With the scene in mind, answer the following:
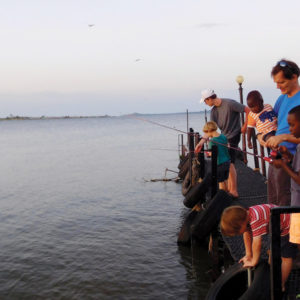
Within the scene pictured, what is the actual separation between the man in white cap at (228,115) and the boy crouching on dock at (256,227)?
3.86 meters

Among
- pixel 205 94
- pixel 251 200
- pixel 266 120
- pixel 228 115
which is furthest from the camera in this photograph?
pixel 251 200

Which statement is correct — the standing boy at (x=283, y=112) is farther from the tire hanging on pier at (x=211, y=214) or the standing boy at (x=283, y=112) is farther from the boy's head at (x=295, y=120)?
the tire hanging on pier at (x=211, y=214)

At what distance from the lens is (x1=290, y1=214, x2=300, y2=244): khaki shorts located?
345cm

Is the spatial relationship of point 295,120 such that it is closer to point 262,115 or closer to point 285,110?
point 285,110

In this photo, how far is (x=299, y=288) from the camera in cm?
388

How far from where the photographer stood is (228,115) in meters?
7.73

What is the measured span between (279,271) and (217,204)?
276cm

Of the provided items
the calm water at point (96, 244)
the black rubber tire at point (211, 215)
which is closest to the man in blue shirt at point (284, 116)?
the black rubber tire at point (211, 215)

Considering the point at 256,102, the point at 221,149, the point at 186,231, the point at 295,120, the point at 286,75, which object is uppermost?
the point at 286,75

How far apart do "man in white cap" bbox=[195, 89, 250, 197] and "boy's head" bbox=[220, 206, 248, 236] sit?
3972 millimetres

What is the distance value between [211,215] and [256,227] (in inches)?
96.8

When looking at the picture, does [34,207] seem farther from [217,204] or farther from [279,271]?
[279,271]

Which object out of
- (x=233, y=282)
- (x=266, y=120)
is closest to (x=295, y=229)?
(x=233, y=282)

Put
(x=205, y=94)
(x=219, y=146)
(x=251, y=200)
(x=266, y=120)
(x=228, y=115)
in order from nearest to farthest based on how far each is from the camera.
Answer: (x=266, y=120) → (x=205, y=94) → (x=219, y=146) → (x=228, y=115) → (x=251, y=200)
